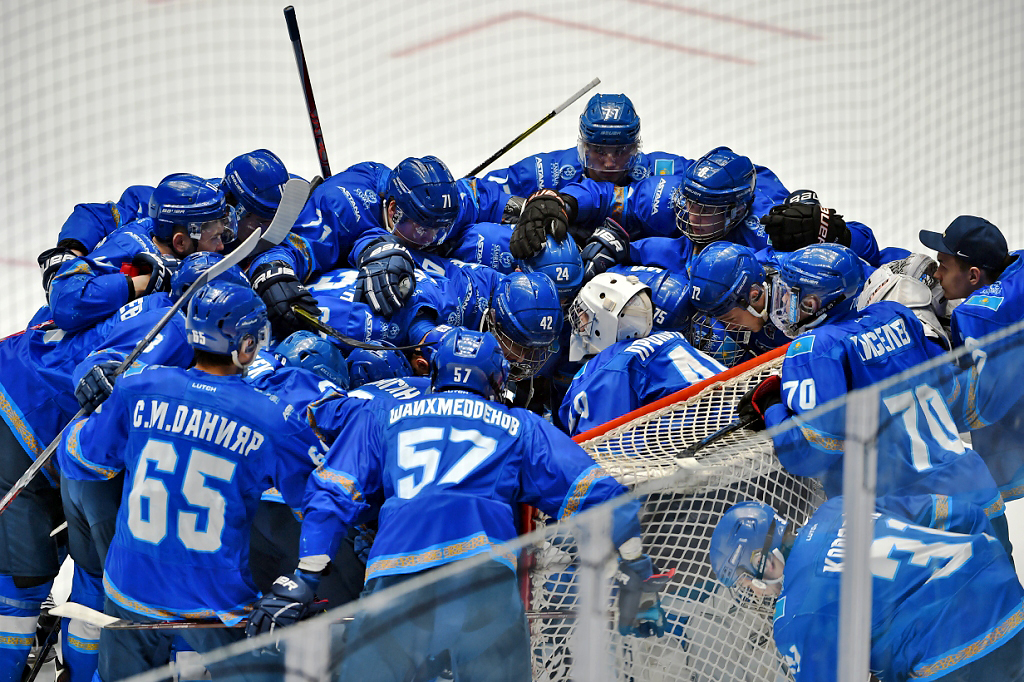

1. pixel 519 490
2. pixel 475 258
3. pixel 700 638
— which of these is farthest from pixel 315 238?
pixel 700 638

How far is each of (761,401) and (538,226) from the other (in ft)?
4.42

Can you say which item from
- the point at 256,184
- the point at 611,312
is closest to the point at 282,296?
the point at 256,184

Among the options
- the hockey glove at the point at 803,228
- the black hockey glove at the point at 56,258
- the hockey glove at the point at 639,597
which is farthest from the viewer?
the hockey glove at the point at 803,228

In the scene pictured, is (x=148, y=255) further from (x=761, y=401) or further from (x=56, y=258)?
(x=761, y=401)

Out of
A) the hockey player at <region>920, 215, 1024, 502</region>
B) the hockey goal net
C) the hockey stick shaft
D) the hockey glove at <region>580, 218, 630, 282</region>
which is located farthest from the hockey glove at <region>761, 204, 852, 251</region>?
the hockey stick shaft

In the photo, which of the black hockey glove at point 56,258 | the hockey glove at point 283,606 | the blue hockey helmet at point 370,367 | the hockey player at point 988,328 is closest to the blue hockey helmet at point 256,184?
the black hockey glove at point 56,258

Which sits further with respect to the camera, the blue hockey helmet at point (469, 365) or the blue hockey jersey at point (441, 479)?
the blue hockey helmet at point (469, 365)

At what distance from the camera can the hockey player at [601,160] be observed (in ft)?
16.0

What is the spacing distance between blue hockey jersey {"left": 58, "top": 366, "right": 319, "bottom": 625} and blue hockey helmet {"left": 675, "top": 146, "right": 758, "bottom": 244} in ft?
6.70

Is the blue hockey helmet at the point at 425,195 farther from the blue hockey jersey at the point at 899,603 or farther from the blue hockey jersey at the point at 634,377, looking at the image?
the blue hockey jersey at the point at 899,603

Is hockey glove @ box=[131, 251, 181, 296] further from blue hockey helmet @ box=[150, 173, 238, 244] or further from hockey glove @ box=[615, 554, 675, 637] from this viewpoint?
hockey glove @ box=[615, 554, 675, 637]

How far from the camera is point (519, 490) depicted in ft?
8.95

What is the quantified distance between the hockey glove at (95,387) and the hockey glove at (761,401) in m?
1.73

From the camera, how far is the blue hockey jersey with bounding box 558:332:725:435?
11.9 feet
